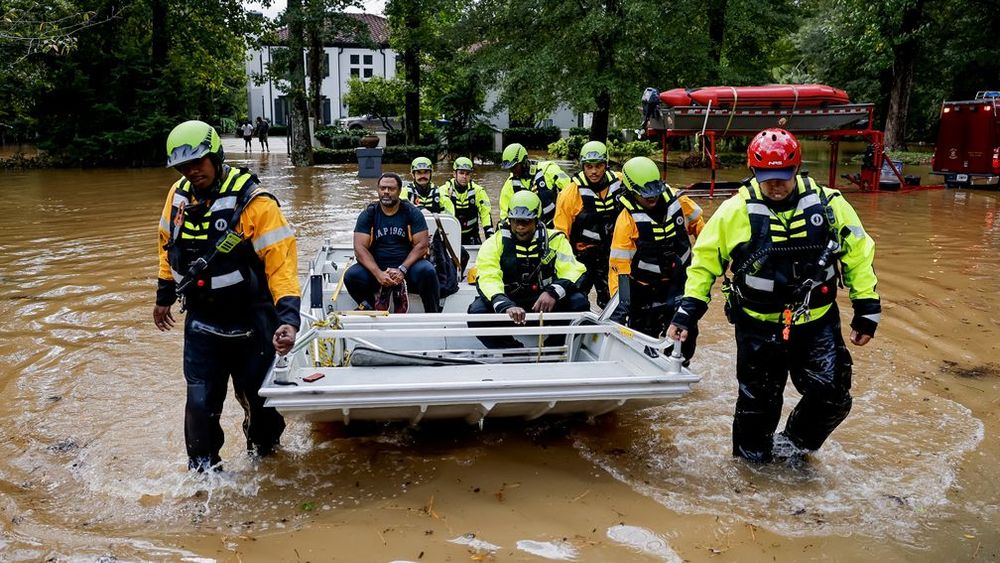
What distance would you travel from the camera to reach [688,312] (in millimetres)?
4273

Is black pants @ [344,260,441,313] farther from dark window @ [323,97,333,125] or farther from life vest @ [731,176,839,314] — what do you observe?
dark window @ [323,97,333,125]

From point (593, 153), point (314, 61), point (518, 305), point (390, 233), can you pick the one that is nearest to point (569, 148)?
point (314, 61)

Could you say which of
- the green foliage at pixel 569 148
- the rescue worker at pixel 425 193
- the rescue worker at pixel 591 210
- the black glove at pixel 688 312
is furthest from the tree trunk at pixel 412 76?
the black glove at pixel 688 312

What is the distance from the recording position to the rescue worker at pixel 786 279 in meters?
4.02

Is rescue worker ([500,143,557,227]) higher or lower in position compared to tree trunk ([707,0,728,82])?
lower

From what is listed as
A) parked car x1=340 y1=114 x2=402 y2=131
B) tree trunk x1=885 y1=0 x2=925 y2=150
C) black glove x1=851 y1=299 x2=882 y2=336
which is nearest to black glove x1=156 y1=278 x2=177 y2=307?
black glove x1=851 y1=299 x2=882 y2=336

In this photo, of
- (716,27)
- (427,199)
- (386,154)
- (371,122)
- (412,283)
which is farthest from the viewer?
A: (371,122)

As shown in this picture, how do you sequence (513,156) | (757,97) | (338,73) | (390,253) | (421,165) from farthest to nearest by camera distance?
1. (338,73)
2. (757,97)
3. (513,156)
4. (421,165)
5. (390,253)

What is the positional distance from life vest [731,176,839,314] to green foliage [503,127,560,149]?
1204 inches

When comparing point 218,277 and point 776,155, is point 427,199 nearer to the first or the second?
point 218,277

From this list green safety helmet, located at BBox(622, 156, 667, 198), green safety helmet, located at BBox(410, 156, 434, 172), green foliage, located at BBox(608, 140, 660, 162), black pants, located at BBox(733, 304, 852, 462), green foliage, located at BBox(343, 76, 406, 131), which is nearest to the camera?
black pants, located at BBox(733, 304, 852, 462)

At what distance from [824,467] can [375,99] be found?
36.5 meters

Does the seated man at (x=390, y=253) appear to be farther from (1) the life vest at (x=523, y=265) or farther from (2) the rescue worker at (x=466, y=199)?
(2) the rescue worker at (x=466, y=199)

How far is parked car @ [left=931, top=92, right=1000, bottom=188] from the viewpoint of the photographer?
18094 millimetres
